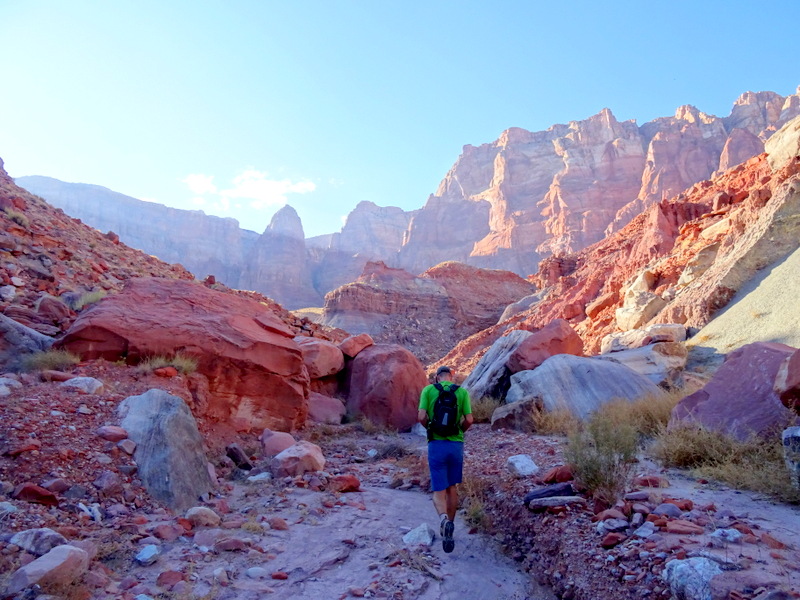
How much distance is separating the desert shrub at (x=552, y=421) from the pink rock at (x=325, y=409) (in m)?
4.34

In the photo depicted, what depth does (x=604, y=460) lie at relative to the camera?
4.90 m

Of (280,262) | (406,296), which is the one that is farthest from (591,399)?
(280,262)

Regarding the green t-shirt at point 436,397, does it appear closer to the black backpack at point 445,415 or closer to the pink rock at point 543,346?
the black backpack at point 445,415

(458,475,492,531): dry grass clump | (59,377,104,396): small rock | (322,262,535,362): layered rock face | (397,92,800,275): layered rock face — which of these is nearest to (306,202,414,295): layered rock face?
(397,92,800,275): layered rock face

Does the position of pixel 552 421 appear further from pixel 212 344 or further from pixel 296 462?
pixel 212 344

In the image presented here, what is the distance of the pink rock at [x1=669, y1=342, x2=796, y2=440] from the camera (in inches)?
229

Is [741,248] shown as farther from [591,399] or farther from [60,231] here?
[60,231]

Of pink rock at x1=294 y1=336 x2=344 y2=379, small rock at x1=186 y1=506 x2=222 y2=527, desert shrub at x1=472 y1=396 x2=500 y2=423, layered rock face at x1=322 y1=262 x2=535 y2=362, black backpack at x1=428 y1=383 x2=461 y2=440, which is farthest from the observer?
layered rock face at x1=322 y1=262 x2=535 y2=362

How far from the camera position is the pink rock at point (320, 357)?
1256cm

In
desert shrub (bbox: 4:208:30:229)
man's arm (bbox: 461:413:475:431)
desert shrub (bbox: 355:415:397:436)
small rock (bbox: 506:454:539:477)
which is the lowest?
desert shrub (bbox: 355:415:397:436)

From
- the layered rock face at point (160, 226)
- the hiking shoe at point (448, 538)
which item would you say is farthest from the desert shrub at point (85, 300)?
the layered rock face at point (160, 226)

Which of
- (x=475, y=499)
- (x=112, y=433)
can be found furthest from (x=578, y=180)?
(x=112, y=433)

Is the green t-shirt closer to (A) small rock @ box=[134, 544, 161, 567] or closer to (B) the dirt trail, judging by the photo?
(B) the dirt trail

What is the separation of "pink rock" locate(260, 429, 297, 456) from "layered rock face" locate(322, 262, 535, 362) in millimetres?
26146
